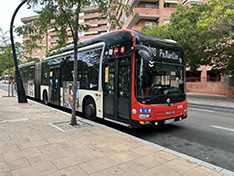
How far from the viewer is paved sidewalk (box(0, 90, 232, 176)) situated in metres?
3.21

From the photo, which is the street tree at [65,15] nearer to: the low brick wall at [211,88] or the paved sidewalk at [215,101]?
the paved sidewalk at [215,101]

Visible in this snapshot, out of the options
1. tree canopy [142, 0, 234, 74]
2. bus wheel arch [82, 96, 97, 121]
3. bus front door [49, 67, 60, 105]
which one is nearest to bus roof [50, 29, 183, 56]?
bus wheel arch [82, 96, 97, 121]

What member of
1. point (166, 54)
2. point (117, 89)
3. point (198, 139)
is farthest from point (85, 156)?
point (166, 54)

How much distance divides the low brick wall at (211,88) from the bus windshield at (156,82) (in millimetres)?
18894

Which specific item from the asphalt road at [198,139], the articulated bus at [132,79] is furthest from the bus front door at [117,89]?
the asphalt road at [198,139]

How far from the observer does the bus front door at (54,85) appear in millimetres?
9891

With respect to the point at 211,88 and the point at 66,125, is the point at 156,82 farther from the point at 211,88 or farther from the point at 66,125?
the point at 211,88

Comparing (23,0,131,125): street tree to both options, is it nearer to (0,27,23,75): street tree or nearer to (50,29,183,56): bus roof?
(50,29,183,56): bus roof

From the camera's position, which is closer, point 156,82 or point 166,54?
point 156,82

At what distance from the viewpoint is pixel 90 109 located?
24.0ft

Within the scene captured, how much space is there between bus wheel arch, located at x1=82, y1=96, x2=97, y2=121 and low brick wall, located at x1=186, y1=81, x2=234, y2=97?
19.7 meters

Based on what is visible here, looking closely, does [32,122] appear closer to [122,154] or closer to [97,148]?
[97,148]

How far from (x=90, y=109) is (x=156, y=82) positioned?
10.1 ft

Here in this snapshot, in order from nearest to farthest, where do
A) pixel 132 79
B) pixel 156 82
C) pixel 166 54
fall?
1. pixel 132 79
2. pixel 156 82
3. pixel 166 54
